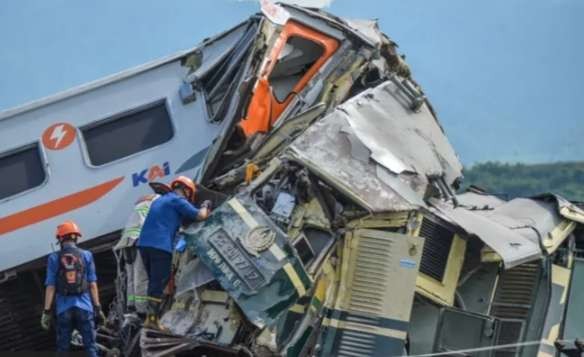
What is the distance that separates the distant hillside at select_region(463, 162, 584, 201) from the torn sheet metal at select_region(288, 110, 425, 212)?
19893 mm

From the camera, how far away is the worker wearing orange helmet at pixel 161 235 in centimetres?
750

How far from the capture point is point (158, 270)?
7.53 metres

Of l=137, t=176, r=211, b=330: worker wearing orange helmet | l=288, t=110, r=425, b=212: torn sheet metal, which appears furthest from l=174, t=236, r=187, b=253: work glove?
l=288, t=110, r=425, b=212: torn sheet metal

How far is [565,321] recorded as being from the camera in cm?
785

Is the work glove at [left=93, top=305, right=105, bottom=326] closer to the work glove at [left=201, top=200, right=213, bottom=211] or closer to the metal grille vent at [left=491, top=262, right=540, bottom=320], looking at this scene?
the work glove at [left=201, top=200, right=213, bottom=211]

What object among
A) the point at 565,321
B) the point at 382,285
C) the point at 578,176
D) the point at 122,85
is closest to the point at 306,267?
the point at 382,285

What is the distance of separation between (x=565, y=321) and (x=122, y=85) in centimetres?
387

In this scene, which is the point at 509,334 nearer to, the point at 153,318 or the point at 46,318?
the point at 153,318

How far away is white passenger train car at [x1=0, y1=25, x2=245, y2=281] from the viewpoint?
856 cm

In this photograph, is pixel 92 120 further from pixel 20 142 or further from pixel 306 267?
pixel 306 267

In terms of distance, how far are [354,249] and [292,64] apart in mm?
2203

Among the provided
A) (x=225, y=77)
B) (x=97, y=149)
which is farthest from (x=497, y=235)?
(x=97, y=149)

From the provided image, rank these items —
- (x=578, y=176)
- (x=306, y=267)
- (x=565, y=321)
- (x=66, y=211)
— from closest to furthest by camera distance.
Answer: (x=306, y=267) → (x=565, y=321) → (x=66, y=211) → (x=578, y=176)

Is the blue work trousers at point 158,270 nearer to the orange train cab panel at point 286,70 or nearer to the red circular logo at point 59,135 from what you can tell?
the orange train cab panel at point 286,70
